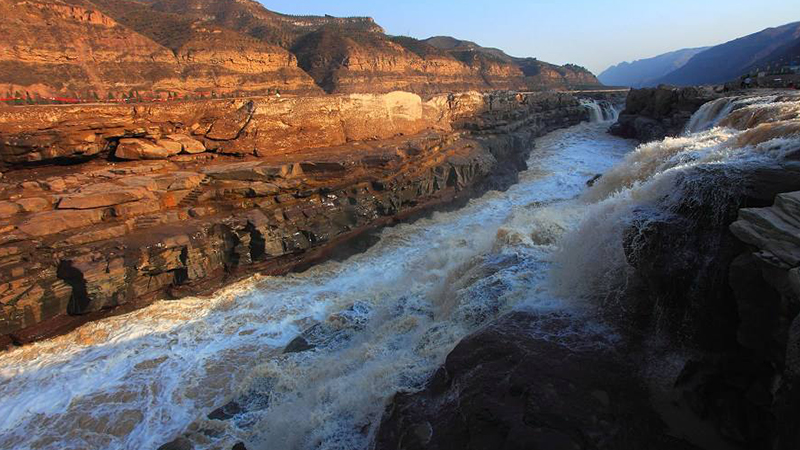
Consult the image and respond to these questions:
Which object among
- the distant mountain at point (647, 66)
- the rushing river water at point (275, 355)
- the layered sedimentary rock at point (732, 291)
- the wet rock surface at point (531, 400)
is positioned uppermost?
the distant mountain at point (647, 66)

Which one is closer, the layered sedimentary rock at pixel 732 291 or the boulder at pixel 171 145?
the layered sedimentary rock at pixel 732 291

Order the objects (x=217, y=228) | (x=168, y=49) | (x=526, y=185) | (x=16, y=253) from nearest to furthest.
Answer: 1. (x=16, y=253)
2. (x=217, y=228)
3. (x=526, y=185)
4. (x=168, y=49)

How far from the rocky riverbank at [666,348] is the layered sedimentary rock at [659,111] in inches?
A: 528

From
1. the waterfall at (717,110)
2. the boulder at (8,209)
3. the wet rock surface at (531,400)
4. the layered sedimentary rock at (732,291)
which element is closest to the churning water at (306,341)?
the wet rock surface at (531,400)

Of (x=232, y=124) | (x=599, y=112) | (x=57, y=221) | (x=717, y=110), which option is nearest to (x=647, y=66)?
(x=599, y=112)

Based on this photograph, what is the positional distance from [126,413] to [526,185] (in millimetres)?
12993

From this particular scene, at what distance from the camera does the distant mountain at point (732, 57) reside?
58.3m

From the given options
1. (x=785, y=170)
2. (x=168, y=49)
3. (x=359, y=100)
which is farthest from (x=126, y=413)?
(x=168, y=49)

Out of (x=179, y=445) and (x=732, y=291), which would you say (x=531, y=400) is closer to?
(x=732, y=291)

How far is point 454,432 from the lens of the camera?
12.6 ft

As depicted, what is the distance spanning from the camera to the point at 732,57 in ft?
215

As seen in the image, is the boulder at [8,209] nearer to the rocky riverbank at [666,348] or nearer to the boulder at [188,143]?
the boulder at [188,143]

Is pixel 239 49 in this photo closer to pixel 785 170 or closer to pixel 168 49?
pixel 168 49

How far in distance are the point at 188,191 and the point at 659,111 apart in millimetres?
19406
